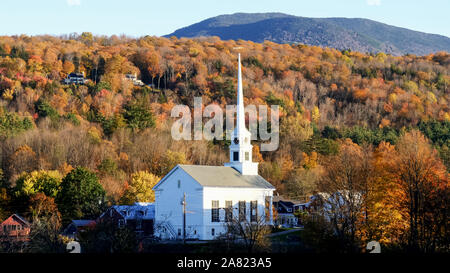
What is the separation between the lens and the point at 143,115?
113 m

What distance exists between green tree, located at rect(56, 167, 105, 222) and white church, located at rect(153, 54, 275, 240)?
8.35 m

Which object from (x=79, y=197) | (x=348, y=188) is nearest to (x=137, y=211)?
(x=79, y=197)

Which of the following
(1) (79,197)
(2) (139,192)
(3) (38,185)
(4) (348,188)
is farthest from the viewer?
(2) (139,192)

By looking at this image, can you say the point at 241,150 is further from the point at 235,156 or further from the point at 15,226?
the point at 15,226

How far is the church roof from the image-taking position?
59.3 m

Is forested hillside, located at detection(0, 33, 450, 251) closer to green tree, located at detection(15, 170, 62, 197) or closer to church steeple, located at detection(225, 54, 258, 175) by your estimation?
green tree, located at detection(15, 170, 62, 197)

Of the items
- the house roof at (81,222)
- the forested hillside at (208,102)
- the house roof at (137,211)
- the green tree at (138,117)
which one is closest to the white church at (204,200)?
the house roof at (137,211)

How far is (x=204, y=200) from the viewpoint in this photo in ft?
191

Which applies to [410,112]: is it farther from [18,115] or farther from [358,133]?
[18,115]

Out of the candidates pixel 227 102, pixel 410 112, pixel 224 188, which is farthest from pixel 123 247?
pixel 410 112

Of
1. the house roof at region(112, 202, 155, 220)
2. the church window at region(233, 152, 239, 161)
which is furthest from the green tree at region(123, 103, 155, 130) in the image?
the church window at region(233, 152, 239, 161)

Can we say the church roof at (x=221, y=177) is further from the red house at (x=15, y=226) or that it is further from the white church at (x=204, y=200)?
the red house at (x=15, y=226)

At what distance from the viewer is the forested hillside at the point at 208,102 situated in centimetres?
5666

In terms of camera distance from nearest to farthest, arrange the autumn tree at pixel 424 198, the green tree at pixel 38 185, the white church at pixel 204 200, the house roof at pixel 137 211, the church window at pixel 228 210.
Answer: the autumn tree at pixel 424 198
the church window at pixel 228 210
the white church at pixel 204 200
the house roof at pixel 137 211
the green tree at pixel 38 185
